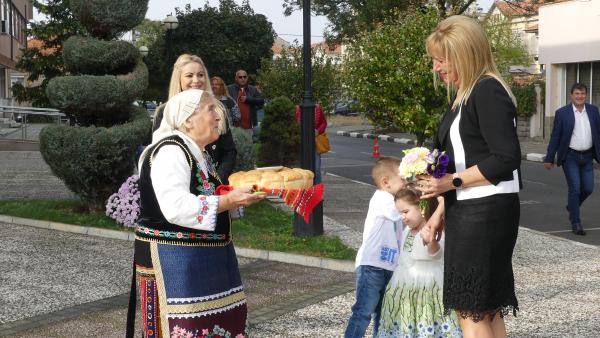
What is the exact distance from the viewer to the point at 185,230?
12.6 feet

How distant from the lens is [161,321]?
393 cm

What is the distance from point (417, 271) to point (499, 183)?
1438 millimetres

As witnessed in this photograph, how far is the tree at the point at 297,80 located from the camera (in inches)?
1390

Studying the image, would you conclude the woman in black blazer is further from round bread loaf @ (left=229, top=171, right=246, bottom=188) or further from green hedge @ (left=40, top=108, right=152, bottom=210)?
green hedge @ (left=40, top=108, right=152, bottom=210)

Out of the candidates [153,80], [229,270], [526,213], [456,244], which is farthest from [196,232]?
[153,80]

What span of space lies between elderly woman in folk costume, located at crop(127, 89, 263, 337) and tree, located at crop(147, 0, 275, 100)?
153 feet

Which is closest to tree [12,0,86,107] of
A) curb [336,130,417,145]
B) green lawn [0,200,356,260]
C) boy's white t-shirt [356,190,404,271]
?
curb [336,130,417,145]

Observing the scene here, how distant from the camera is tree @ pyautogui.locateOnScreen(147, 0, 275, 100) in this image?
50750 millimetres

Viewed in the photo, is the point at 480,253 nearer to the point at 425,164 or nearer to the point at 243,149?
the point at 425,164

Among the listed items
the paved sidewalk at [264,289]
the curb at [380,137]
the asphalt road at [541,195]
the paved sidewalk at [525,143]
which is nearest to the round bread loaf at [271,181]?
the paved sidewalk at [264,289]

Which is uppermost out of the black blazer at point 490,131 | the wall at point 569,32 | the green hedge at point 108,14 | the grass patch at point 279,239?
the wall at point 569,32

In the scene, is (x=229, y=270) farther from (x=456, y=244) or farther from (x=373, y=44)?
(x=373, y=44)

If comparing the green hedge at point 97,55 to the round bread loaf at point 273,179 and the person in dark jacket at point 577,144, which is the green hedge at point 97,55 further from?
the round bread loaf at point 273,179

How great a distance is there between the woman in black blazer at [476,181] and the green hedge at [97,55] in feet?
29.2
